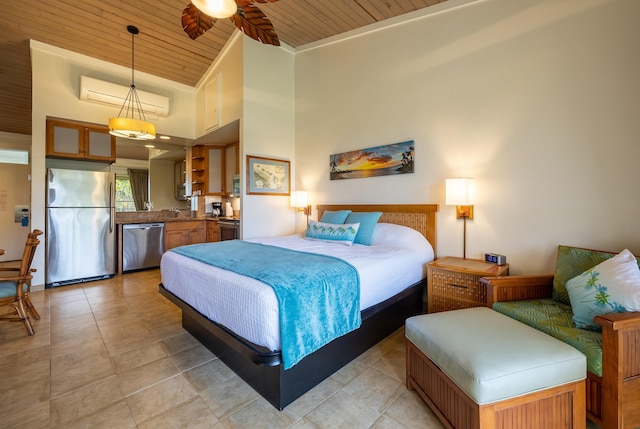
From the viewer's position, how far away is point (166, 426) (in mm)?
1461

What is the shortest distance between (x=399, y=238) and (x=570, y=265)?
139cm

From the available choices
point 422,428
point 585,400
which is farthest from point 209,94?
point 585,400

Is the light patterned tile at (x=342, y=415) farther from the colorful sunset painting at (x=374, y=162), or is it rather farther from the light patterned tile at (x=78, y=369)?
the colorful sunset painting at (x=374, y=162)

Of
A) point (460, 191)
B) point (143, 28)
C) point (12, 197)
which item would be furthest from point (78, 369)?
point (12, 197)

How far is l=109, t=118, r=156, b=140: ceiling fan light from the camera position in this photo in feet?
10.5

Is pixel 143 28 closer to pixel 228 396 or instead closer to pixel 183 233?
pixel 183 233

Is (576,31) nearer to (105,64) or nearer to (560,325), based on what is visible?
(560,325)

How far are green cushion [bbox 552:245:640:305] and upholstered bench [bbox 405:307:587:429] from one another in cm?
73

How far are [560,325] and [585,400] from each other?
353 millimetres

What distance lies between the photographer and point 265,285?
1555mm

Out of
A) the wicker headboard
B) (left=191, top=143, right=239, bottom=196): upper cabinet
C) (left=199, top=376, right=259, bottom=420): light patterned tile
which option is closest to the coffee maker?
(left=191, top=143, right=239, bottom=196): upper cabinet

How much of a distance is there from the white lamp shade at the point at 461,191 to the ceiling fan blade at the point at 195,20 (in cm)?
254

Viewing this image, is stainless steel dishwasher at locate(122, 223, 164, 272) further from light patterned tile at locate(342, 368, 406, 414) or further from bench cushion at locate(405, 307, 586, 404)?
bench cushion at locate(405, 307, 586, 404)

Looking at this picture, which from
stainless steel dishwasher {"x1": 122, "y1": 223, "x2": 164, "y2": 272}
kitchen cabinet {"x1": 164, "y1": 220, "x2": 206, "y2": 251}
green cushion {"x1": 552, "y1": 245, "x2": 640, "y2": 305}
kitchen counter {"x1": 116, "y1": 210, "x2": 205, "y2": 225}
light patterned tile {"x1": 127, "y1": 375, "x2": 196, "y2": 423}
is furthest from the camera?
kitchen cabinet {"x1": 164, "y1": 220, "x2": 206, "y2": 251}
